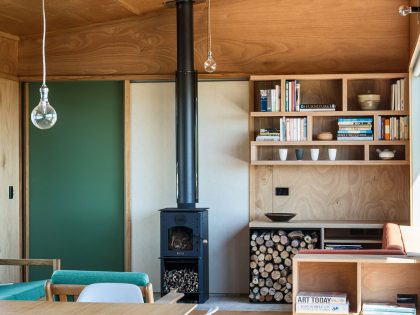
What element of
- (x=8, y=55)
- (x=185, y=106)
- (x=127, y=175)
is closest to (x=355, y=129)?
(x=185, y=106)

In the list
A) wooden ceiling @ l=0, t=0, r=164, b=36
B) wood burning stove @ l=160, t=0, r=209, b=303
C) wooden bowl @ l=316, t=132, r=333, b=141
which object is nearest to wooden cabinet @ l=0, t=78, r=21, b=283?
wooden ceiling @ l=0, t=0, r=164, b=36

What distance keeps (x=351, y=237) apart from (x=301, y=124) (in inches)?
46.8

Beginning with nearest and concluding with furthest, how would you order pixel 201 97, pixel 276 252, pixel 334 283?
pixel 334 283 < pixel 276 252 < pixel 201 97

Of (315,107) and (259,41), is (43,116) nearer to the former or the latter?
(315,107)

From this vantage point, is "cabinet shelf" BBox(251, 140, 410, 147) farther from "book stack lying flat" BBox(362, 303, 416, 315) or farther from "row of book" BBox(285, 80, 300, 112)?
"book stack lying flat" BBox(362, 303, 416, 315)

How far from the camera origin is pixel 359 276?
5023mm

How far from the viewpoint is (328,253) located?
530 cm

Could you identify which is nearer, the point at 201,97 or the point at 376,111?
the point at 376,111

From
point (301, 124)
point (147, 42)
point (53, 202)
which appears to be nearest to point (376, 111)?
point (301, 124)

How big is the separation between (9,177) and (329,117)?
3304 millimetres

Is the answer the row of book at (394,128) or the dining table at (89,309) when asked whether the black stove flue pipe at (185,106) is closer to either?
the row of book at (394,128)

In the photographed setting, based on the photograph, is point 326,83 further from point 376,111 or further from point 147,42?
point 147,42

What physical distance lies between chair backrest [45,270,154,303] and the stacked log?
334 cm

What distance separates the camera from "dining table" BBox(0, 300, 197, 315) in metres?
3.53
